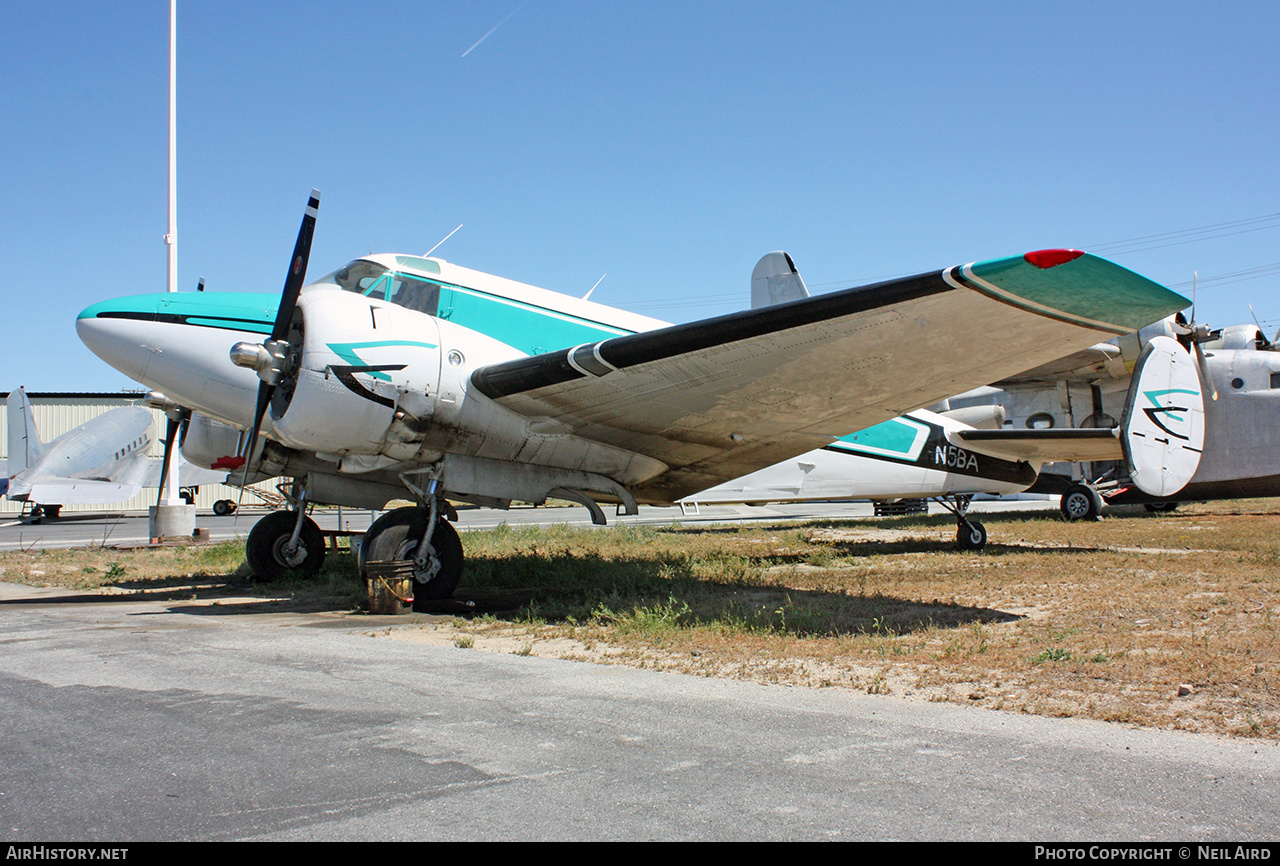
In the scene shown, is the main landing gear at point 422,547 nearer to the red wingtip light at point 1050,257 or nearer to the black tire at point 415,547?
the black tire at point 415,547

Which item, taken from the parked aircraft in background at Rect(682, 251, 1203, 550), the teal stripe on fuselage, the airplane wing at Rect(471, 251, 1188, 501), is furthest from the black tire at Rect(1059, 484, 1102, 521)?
the teal stripe on fuselage

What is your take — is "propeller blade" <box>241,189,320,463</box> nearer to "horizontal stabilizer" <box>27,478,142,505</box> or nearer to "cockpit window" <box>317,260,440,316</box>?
"cockpit window" <box>317,260,440,316</box>

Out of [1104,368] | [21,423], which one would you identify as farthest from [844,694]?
[21,423]

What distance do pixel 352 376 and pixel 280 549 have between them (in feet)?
15.1

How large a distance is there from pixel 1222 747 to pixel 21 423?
3958 cm

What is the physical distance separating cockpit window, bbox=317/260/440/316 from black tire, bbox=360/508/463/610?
217cm

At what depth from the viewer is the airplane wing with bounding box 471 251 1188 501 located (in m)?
5.66

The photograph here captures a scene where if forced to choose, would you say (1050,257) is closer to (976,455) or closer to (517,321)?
(517,321)

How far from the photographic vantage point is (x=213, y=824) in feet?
8.73

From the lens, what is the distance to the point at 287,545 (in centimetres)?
1108

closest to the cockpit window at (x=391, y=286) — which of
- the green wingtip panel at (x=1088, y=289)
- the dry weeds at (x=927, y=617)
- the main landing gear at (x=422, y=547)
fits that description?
the main landing gear at (x=422, y=547)

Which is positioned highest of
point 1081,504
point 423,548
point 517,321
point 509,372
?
point 517,321

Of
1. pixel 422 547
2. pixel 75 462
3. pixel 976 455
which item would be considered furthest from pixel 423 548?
pixel 75 462
